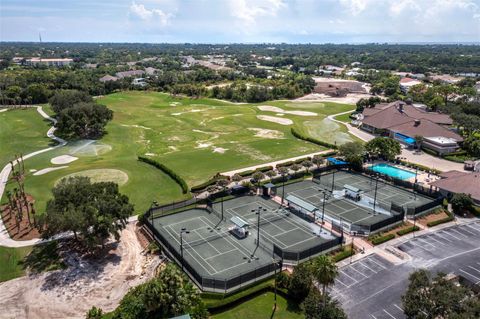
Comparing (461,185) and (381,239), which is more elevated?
(461,185)

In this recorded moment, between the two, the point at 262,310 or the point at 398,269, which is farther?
the point at 398,269

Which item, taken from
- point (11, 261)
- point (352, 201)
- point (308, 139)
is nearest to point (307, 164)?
point (352, 201)

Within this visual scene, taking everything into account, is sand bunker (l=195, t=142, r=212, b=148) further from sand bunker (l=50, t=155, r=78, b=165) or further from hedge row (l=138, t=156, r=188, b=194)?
sand bunker (l=50, t=155, r=78, b=165)

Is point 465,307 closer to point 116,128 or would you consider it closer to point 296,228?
point 296,228

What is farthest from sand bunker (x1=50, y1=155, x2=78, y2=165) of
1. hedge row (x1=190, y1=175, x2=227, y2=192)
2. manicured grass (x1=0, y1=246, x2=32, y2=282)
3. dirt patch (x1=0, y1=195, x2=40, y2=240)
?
manicured grass (x1=0, y1=246, x2=32, y2=282)

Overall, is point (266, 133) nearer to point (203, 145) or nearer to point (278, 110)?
point (203, 145)
